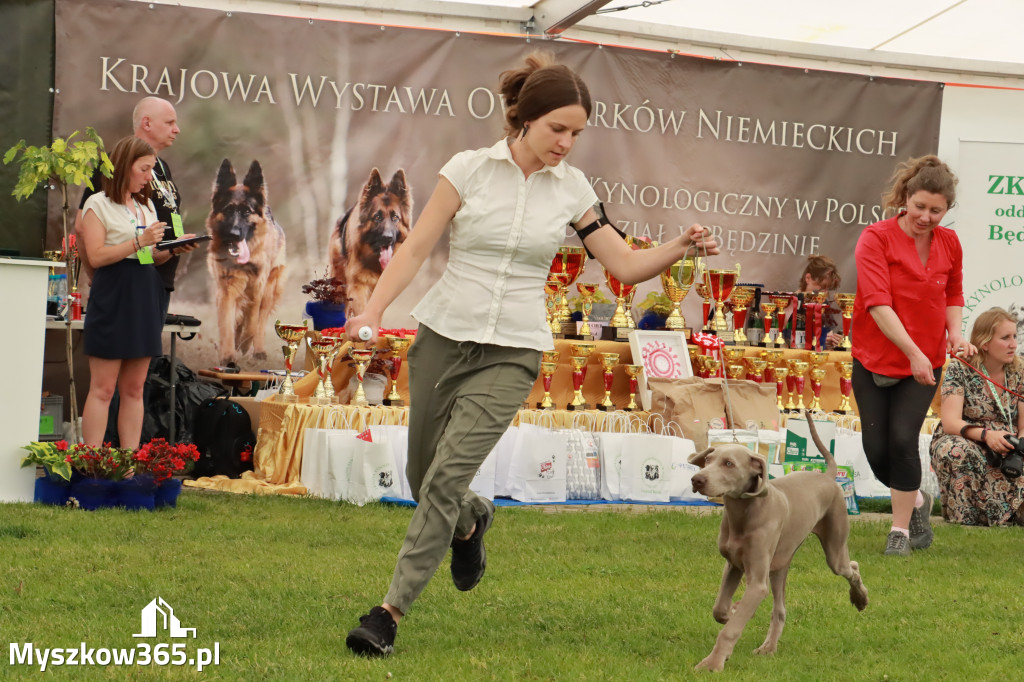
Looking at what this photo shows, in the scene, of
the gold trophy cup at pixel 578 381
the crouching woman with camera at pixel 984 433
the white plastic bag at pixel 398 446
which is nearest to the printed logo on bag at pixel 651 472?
the gold trophy cup at pixel 578 381

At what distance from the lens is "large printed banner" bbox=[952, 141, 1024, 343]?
966cm

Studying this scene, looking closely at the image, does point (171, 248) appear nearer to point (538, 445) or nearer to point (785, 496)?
point (538, 445)

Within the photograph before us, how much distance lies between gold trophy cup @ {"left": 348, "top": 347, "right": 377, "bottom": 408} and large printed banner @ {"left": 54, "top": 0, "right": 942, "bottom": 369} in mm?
1626

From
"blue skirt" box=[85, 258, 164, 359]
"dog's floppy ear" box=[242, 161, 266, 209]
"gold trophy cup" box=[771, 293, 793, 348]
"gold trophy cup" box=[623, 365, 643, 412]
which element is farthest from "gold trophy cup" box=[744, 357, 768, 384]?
"blue skirt" box=[85, 258, 164, 359]

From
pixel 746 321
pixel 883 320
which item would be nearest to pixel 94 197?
pixel 883 320

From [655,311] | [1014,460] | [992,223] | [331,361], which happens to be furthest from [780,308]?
[331,361]

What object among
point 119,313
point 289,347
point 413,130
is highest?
point 413,130

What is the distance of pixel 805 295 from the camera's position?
8781 mm

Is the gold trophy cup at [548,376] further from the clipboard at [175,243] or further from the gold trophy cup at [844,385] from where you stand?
the clipboard at [175,243]

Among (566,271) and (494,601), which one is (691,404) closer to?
(566,271)

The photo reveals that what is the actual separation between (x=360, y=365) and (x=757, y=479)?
4133 millimetres

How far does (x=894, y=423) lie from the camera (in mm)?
5320

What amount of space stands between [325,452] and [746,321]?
328 cm

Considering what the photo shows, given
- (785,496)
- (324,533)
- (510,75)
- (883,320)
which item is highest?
(510,75)
